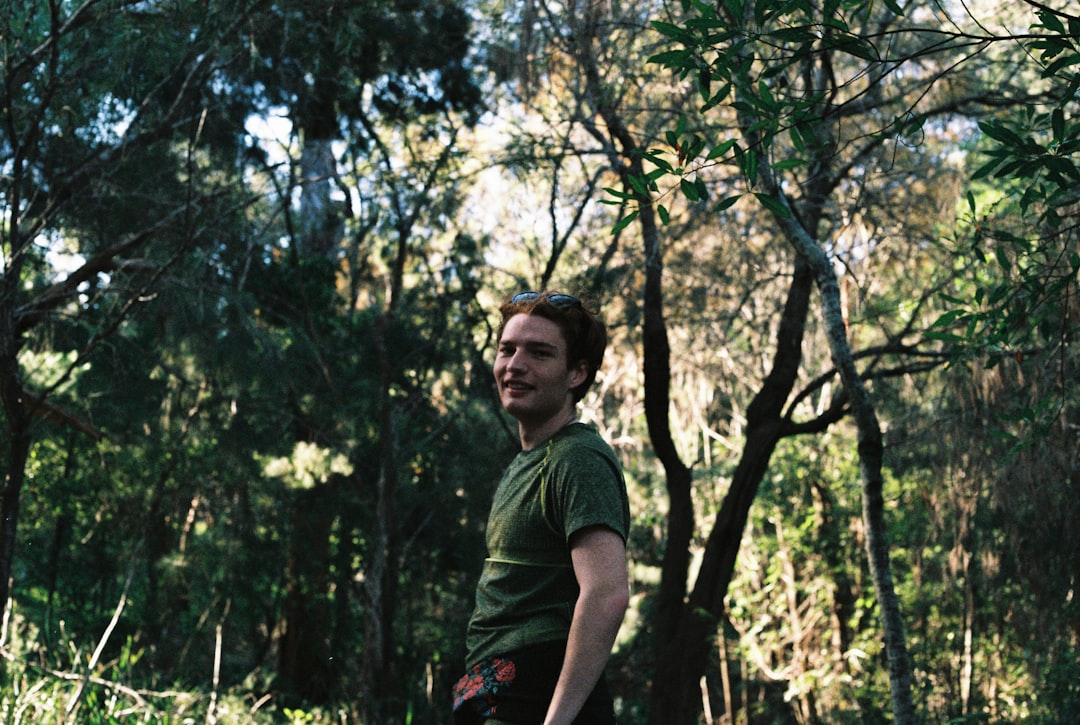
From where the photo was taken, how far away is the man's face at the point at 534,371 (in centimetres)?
230

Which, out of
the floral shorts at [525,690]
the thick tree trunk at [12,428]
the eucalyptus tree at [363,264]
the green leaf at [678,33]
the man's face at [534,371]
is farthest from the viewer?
the eucalyptus tree at [363,264]

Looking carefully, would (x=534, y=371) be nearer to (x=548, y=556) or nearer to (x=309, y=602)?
(x=548, y=556)

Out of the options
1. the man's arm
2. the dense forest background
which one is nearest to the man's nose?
the dense forest background

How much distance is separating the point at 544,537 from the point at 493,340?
9.24m

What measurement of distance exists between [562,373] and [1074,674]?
7.05 m

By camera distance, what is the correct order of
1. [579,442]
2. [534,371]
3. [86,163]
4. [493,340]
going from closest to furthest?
[579,442] < [534,371] < [86,163] < [493,340]

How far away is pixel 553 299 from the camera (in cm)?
238

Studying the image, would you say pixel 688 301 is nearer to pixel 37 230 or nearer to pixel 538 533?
pixel 37 230

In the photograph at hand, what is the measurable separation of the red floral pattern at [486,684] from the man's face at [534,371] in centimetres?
51

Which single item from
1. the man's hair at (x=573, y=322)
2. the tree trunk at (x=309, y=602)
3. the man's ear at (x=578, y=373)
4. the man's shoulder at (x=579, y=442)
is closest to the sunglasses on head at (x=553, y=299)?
the man's hair at (x=573, y=322)

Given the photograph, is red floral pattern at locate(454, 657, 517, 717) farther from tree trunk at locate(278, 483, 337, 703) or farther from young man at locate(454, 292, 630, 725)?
tree trunk at locate(278, 483, 337, 703)

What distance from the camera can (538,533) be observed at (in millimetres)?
2160

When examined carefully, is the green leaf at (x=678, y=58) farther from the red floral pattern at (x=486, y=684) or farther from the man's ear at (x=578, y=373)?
the red floral pattern at (x=486, y=684)

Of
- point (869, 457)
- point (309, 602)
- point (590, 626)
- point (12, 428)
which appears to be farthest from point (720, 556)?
point (309, 602)
